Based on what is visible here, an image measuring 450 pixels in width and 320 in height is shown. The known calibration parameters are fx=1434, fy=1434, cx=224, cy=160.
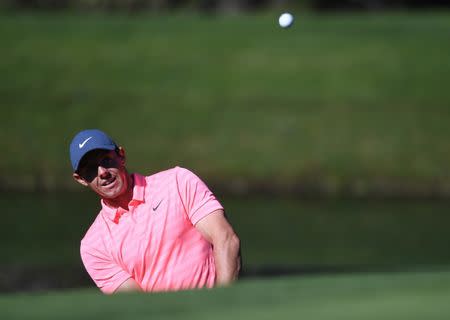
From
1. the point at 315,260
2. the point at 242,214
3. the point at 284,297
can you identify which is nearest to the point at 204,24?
the point at 242,214

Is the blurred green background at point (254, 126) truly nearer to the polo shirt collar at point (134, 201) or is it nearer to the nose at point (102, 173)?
the polo shirt collar at point (134, 201)

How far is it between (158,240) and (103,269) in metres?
0.35

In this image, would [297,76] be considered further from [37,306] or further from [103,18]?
[37,306]

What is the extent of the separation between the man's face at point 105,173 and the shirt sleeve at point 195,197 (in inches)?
11.6

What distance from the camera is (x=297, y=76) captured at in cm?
2927

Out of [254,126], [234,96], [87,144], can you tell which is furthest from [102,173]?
[234,96]

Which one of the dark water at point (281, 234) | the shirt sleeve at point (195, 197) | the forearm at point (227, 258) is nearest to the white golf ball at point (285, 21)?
the shirt sleeve at point (195, 197)

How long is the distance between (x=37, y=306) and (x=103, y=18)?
102ft

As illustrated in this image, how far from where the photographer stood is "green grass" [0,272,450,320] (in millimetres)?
4555

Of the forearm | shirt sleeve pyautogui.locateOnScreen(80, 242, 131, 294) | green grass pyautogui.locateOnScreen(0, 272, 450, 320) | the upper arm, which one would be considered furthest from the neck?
green grass pyautogui.locateOnScreen(0, 272, 450, 320)

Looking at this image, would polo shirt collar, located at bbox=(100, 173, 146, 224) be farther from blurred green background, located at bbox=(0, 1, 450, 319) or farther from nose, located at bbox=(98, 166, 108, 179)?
blurred green background, located at bbox=(0, 1, 450, 319)

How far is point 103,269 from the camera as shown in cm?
689

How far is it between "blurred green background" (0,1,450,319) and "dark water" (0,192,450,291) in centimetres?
3

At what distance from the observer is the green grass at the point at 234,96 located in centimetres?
2547
